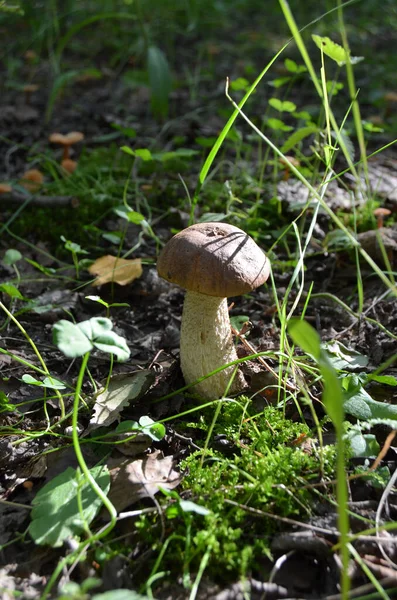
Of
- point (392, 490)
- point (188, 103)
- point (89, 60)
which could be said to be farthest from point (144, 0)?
point (392, 490)

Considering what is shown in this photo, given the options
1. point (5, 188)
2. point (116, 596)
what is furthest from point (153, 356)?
point (5, 188)

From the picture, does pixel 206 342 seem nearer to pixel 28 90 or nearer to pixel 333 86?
pixel 333 86

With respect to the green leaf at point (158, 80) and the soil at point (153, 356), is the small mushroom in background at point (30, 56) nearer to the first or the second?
the soil at point (153, 356)

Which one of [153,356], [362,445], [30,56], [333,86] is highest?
[333,86]

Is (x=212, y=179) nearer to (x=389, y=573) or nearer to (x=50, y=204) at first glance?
(x=50, y=204)

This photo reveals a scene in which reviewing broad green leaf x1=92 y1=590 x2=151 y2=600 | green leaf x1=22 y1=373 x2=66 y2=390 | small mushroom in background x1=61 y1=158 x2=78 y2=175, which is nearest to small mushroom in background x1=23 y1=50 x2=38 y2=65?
small mushroom in background x1=61 y1=158 x2=78 y2=175

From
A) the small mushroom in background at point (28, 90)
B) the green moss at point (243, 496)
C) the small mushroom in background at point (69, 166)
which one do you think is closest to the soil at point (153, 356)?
the green moss at point (243, 496)

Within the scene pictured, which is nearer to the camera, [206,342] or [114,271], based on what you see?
[206,342]
